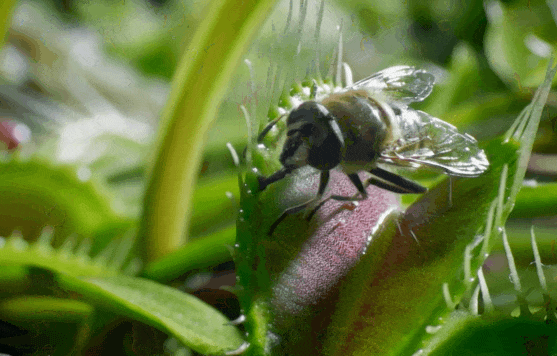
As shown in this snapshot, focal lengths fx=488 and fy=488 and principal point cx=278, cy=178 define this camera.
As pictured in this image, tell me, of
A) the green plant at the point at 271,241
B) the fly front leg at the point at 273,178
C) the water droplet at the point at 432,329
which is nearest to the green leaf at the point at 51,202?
the green plant at the point at 271,241

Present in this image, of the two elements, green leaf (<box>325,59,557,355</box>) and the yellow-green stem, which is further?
the yellow-green stem

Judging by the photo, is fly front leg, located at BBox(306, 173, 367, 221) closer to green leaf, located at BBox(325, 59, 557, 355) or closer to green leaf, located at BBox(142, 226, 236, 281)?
green leaf, located at BBox(325, 59, 557, 355)

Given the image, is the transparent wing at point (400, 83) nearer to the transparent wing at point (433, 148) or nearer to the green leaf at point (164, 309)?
the transparent wing at point (433, 148)

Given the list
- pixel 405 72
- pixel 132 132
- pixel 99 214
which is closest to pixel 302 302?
pixel 405 72

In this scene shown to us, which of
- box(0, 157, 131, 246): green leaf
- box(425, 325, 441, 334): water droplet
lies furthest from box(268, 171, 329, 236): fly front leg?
box(0, 157, 131, 246): green leaf

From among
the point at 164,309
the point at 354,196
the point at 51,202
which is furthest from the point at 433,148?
the point at 51,202

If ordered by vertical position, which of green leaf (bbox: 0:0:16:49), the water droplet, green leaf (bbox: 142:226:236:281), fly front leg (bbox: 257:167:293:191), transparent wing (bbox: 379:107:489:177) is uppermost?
green leaf (bbox: 0:0:16:49)

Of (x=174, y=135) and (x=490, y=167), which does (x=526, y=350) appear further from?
(x=174, y=135)

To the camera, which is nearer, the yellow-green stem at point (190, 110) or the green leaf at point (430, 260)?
the green leaf at point (430, 260)
